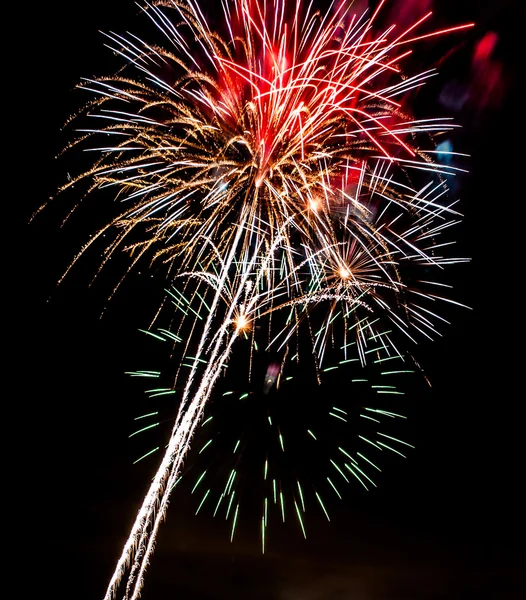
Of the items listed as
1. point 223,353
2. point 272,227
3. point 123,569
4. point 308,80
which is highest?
point 308,80

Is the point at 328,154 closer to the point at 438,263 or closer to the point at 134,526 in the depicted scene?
the point at 438,263

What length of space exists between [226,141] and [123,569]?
6949 millimetres

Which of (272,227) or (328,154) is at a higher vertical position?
(328,154)

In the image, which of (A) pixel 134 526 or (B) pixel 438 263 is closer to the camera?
(B) pixel 438 263

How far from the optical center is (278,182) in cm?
820

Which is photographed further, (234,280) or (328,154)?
(234,280)

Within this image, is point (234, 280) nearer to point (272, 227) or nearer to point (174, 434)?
point (272, 227)

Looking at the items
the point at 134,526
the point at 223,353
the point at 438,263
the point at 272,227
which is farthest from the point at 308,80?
the point at 134,526

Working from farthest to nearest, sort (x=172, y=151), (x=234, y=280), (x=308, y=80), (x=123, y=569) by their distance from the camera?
(x=123, y=569)
(x=234, y=280)
(x=172, y=151)
(x=308, y=80)

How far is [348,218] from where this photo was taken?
8422 mm

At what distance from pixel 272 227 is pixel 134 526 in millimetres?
5164

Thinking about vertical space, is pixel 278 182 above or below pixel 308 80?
below

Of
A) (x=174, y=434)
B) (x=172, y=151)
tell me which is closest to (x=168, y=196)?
(x=172, y=151)

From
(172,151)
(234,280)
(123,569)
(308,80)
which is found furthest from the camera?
(123,569)
